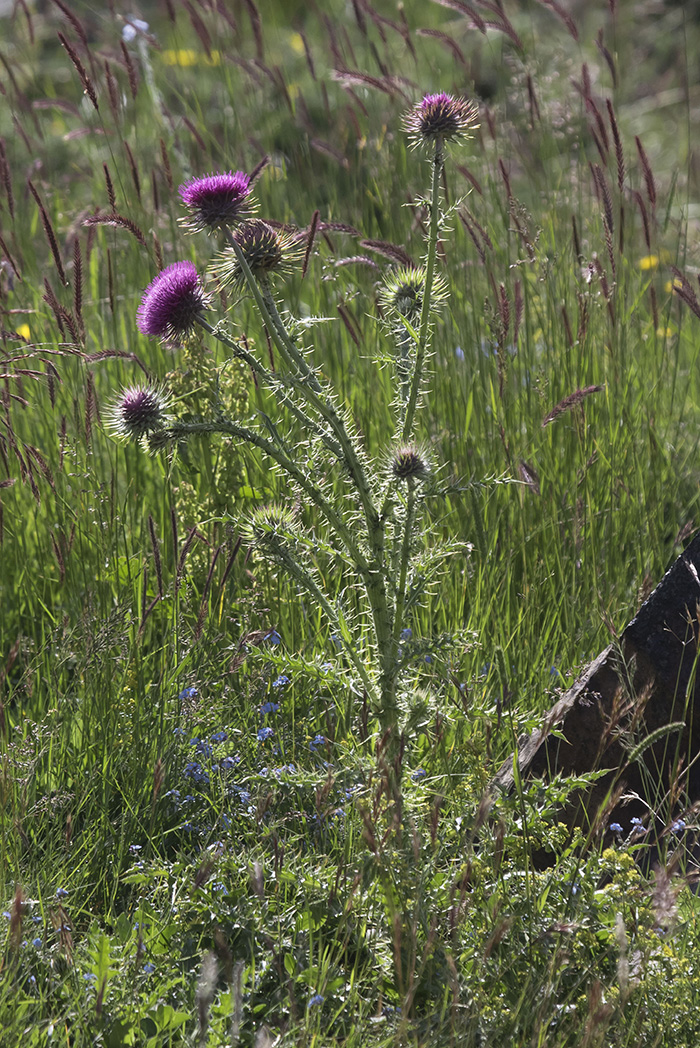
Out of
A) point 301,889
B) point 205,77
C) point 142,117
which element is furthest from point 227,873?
point 205,77

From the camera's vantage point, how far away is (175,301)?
6.49 ft

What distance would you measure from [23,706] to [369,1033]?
135cm

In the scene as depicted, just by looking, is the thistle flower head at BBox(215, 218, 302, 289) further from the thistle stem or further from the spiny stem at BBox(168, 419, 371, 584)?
the spiny stem at BBox(168, 419, 371, 584)

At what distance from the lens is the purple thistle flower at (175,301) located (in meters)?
1.98

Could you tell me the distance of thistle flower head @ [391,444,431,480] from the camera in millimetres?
1930

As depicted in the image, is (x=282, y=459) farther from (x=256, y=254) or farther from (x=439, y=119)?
(x=439, y=119)

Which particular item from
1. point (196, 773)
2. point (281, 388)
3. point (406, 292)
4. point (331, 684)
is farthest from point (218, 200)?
point (196, 773)

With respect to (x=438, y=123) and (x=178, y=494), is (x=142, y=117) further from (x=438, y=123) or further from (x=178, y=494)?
(x=438, y=123)

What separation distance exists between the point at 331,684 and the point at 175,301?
92 cm

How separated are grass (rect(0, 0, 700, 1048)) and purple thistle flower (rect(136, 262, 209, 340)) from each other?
0.33 meters

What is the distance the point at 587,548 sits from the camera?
290 cm

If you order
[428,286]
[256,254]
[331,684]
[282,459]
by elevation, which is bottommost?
[331,684]

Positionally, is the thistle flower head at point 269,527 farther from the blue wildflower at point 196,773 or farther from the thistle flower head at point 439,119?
the thistle flower head at point 439,119

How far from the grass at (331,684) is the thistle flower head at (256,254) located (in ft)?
1.38
